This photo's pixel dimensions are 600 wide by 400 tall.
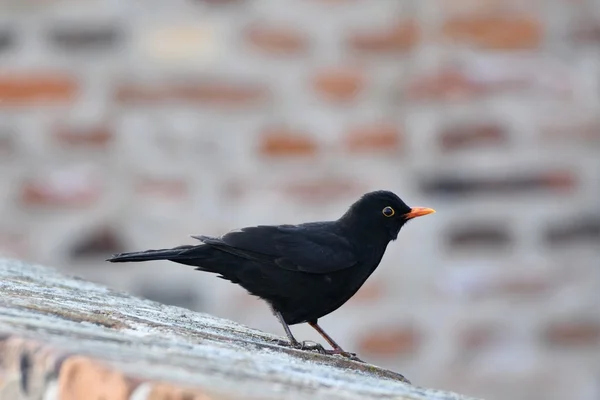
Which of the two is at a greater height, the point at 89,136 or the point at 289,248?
the point at 89,136

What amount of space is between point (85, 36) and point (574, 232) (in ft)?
7.72

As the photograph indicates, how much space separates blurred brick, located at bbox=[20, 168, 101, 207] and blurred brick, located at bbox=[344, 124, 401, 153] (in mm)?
1112

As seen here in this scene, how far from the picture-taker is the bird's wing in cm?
308

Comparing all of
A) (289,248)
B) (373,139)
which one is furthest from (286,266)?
(373,139)

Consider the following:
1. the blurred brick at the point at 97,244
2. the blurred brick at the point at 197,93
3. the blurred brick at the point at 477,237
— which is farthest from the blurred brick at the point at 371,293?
the blurred brick at the point at 97,244

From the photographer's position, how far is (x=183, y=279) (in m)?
4.36

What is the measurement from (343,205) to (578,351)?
1.27 meters

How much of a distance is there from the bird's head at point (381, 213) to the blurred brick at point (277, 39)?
105 centimetres

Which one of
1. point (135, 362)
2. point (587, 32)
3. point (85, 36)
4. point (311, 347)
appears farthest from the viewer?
point (587, 32)

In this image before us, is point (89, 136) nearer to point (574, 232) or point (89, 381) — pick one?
point (574, 232)

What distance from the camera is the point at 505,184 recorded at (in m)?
4.54

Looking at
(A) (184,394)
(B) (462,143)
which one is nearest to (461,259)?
(B) (462,143)

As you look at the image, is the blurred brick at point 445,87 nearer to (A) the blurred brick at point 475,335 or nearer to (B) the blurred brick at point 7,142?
(A) the blurred brick at point 475,335

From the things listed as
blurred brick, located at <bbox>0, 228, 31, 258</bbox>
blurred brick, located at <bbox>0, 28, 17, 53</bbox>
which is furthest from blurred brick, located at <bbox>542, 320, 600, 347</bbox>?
blurred brick, located at <bbox>0, 28, 17, 53</bbox>
